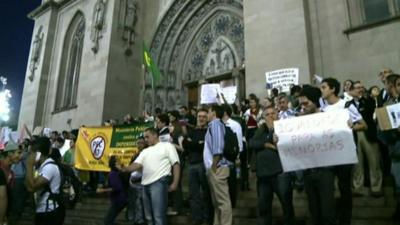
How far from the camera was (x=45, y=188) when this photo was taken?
3984mm

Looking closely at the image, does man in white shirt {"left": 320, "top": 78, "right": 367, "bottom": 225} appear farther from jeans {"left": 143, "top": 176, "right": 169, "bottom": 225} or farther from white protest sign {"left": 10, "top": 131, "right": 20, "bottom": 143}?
white protest sign {"left": 10, "top": 131, "right": 20, "bottom": 143}

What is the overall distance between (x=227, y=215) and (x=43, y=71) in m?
17.2

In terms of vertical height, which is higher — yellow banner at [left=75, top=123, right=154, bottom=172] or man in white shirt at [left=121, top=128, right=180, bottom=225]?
yellow banner at [left=75, top=123, right=154, bottom=172]

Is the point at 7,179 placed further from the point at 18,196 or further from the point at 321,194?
the point at 321,194

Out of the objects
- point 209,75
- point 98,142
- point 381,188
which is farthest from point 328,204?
point 209,75

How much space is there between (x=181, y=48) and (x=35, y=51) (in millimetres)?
9378

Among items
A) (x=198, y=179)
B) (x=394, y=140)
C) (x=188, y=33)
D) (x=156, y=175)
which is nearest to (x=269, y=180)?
(x=198, y=179)

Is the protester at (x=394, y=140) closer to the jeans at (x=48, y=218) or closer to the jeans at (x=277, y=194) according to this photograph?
the jeans at (x=277, y=194)

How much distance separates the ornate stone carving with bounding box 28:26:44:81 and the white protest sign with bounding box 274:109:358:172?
18292 millimetres

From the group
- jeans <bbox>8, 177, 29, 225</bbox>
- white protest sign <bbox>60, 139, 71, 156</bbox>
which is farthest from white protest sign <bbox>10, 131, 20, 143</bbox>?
jeans <bbox>8, 177, 29, 225</bbox>

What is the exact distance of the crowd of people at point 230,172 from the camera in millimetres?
3582

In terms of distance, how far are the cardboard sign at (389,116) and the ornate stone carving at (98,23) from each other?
1379 centimetres

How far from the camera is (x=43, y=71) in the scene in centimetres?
1856

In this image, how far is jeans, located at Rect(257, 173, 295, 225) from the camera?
13.2 ft
